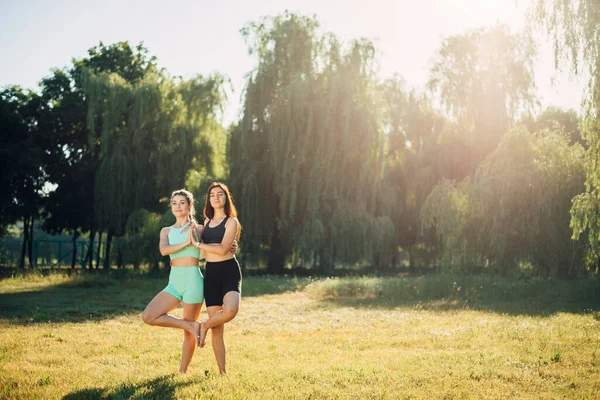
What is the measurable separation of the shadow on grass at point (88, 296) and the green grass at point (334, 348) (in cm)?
6

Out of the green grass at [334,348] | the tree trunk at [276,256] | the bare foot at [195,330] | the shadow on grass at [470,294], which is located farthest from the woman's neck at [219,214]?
the tree trunk at [276,256]

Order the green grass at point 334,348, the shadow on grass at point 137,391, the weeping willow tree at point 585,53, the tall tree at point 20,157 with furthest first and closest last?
1. the tall tree at point 20,157
2. the weeping willow tree at point 585,53
3. the green grass at point 334,348
4. the shadow on grass at point 137,391

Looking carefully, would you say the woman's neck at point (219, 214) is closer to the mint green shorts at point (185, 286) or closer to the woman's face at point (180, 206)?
the woman's face at point (180, 206)

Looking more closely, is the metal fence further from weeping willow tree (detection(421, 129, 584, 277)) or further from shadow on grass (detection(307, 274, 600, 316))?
weeping willow tree (detection(421, 129, 584, 277))

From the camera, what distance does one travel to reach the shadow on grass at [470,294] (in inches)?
507

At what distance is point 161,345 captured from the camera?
314 inches

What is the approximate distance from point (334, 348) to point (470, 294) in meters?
8.17

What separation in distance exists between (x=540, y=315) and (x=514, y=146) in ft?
24.8

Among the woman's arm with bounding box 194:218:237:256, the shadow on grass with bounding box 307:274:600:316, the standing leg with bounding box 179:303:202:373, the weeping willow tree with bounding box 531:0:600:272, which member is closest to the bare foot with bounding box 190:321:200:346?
the standing leg with bounding box 179:303:202:373

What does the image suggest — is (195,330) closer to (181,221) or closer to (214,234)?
(214,234)

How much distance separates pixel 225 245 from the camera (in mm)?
5582

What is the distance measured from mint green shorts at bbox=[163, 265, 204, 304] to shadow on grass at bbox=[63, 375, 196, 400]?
78 cm

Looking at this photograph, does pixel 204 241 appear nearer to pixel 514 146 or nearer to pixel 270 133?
pixel 514 146

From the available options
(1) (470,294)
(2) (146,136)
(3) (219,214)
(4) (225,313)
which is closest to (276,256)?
(2) (146,136)
